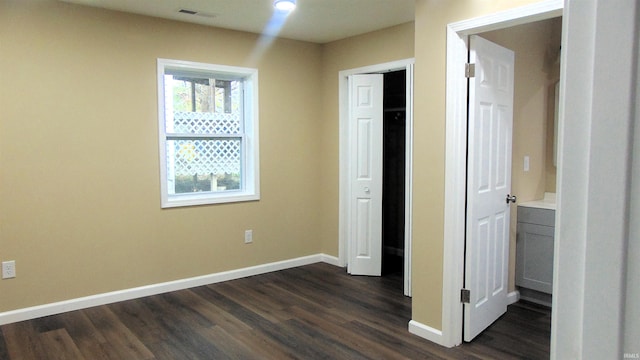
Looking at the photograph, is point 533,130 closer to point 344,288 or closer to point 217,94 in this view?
point 344,288

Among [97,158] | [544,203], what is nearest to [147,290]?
[97,158]

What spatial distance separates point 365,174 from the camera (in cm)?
490

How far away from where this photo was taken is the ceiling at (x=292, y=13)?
3.75 m

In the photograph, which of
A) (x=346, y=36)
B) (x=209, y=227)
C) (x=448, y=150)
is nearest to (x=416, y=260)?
(x=448, y=150)

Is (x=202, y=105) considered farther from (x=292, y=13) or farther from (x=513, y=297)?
(x=513, y=297)

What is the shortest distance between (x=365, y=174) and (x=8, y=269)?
3211 millimetres

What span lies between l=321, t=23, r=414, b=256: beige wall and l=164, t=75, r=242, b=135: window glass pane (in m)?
1.00

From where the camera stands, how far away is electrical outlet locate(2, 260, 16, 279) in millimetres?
3562

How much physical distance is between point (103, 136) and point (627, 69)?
13.6 feet

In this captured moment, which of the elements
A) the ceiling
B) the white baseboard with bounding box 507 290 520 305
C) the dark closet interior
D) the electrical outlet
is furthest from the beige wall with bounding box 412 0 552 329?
the electrical outlet

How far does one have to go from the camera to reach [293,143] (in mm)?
5188

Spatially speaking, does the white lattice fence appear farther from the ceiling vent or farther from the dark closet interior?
the dark closet interior

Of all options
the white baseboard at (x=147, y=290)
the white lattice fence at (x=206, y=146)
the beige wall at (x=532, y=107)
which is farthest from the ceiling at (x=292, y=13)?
the white baseboard at (x=147, y=290)

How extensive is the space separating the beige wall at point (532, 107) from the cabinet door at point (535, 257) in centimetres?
6
